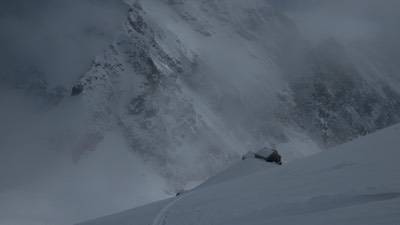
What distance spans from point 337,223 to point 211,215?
5.26 meters

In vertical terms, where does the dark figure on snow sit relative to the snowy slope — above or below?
above

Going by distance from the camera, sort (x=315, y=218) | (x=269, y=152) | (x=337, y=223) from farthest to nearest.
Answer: (x=269, y=152)
(x=315, y=218)
(x=337, y=223)

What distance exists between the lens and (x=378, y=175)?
11.7 meters

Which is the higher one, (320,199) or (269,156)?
(269,156)

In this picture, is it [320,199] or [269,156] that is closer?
[320,199]

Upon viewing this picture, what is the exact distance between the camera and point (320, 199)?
10.8m

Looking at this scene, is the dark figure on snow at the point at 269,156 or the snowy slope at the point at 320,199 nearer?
the snowy slope at the point at 320,199

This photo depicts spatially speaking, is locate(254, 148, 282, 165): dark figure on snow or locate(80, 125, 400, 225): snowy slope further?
locate(254, 148, 282, 165): dark figure on snow

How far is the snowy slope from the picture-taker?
888 cm

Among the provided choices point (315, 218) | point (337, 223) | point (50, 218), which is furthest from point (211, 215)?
point (50, 218)

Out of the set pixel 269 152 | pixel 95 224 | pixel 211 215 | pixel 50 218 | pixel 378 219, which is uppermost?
pixel 50 218

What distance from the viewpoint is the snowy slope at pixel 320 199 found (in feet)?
29.1

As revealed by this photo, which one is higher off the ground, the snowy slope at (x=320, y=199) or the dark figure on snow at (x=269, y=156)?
the dark figure on snow at (x=269, y=156)

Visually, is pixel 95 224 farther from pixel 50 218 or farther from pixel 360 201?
pixel 50 218
